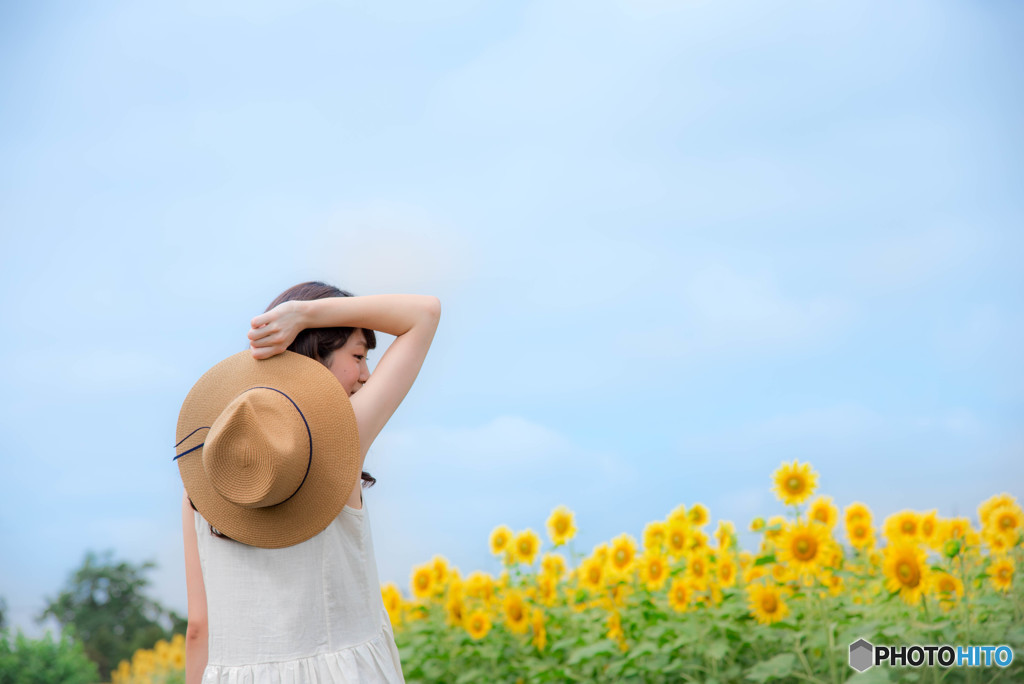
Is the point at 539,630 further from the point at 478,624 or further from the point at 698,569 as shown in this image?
the point at 698,569

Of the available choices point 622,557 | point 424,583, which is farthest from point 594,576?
point 424,583

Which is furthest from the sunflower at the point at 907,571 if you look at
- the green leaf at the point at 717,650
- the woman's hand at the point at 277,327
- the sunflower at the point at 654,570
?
the woman's hand at the point at 277,327

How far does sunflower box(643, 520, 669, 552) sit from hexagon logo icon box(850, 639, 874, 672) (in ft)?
2.81

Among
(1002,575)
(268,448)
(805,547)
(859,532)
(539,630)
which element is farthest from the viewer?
(539,630)

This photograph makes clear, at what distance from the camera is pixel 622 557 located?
10.9 ft

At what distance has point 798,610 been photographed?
2.99 metres

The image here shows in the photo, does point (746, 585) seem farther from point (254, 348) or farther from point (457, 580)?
point (254, 348)

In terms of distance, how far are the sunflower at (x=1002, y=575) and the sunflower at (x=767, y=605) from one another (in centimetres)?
72

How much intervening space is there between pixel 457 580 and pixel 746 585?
127 cm

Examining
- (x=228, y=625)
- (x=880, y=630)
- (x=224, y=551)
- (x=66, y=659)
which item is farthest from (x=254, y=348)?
(x=66, y=659)

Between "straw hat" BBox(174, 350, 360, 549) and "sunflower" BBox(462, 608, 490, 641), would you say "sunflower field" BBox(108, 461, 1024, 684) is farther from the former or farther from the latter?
"straw hat" BBox(174, 350, 360, 549)

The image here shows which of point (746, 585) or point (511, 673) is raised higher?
point (746, 585)

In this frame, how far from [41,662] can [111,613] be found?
1346 mm

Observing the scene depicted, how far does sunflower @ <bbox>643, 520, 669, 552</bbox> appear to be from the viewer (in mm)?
3320
